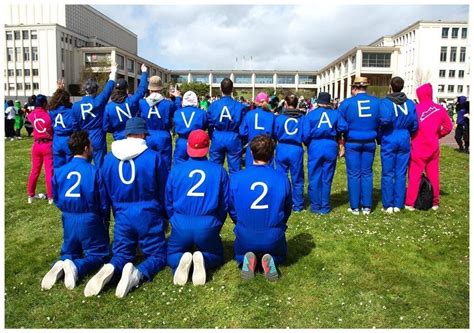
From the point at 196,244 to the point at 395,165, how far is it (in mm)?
4329

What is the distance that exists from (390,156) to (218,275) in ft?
13.3

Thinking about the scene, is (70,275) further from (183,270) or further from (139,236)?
(183,270)

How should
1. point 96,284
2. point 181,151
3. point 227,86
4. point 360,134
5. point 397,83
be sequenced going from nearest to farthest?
point 96,284, point 360,134, point 397,83, point 227,86, point 181,151

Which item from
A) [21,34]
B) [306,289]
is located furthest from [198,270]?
[21,34]

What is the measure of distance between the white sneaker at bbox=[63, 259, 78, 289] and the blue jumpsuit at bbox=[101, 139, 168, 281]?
0.41 meters

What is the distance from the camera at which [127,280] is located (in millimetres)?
4273

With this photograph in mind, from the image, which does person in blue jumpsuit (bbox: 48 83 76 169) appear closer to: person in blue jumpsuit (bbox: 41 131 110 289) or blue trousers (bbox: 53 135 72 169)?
blue trousers (bbox: 53 135 72 169)

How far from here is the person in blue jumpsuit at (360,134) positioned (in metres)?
6.83

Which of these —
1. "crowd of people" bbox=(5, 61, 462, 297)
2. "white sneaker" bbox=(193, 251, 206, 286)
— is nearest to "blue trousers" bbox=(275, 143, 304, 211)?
"crowd of people" bbox=(5, 61, 462, 297)

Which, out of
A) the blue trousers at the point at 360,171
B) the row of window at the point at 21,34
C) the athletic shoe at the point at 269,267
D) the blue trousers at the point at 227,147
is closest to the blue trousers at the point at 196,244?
the athletic shoe at the point at 269,267

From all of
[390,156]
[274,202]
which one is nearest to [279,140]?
[390,156]

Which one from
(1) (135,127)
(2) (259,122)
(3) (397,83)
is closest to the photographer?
(1) (135,127)

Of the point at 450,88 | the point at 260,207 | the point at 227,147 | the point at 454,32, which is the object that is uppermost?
the point at 454,32

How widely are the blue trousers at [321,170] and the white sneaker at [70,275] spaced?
14.0 feet
